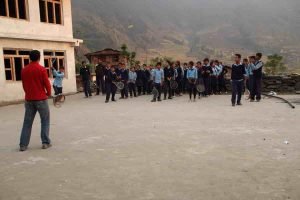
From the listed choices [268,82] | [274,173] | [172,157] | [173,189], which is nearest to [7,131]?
[172,157]

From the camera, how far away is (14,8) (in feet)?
60.3

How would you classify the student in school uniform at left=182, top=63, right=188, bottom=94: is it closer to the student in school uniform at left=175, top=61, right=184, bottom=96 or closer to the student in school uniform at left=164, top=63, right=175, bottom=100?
the student in school uniform at left=175, top=61, right=184, bottom=96

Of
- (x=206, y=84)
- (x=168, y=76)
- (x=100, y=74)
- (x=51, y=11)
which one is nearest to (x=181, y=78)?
(x=206, y=84)

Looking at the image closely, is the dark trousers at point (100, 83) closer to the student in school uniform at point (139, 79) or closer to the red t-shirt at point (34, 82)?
the student in school uniform at point (139, 79)

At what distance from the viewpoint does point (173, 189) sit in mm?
4512

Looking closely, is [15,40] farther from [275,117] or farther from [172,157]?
[172,157]

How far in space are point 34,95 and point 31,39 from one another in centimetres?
1295

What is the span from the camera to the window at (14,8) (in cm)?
1781

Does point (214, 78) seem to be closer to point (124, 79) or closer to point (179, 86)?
point (179, 86)

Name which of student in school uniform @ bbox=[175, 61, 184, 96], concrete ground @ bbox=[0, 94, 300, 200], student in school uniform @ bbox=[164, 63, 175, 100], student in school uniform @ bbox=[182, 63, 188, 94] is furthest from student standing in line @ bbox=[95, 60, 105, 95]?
A: concrete ground @ bbox=[0, 94, 300, 200]

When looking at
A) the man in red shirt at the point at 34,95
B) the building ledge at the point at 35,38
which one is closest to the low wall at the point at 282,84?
the building ledge at the point at 35,38

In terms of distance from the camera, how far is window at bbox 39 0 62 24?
20359mm

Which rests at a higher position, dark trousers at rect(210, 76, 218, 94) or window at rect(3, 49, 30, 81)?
window at rect(3, 49, 30, 81)

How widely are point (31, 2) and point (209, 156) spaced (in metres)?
16.2
